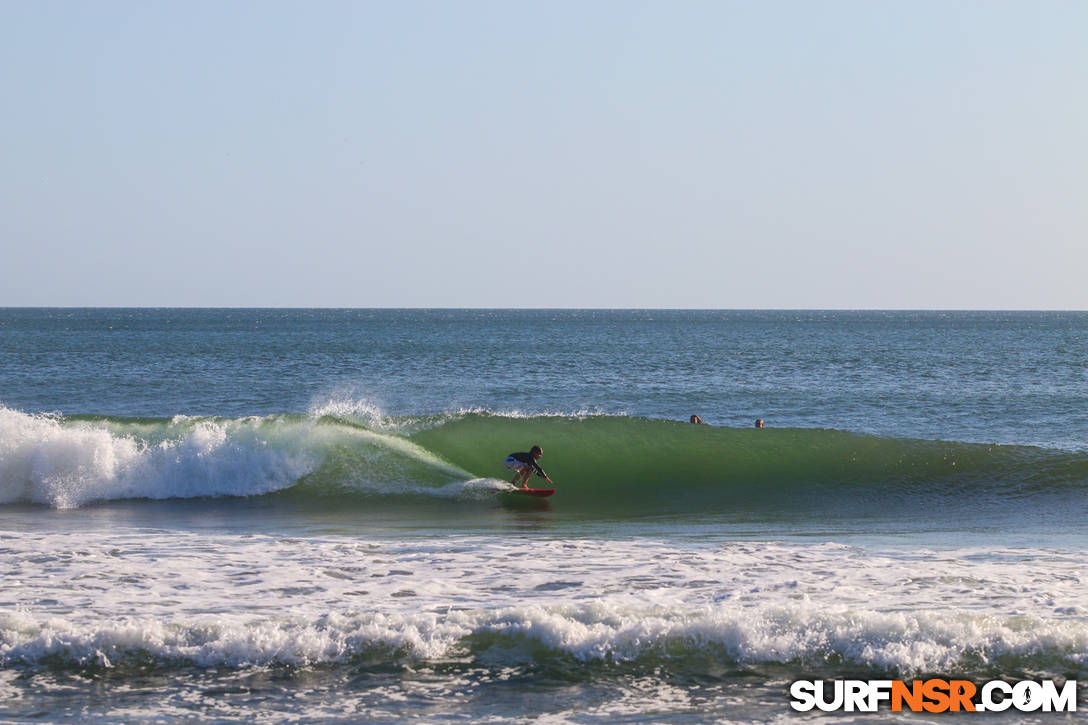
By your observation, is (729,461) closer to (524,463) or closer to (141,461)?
(524,463)

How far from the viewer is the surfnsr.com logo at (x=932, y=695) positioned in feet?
23.9

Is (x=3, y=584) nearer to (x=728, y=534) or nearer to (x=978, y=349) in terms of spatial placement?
(x=728, y=534)

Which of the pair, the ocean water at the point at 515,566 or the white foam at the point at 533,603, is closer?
the ocean water at the point at 515,566

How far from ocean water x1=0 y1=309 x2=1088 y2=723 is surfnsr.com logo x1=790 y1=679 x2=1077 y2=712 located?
158 millimetres

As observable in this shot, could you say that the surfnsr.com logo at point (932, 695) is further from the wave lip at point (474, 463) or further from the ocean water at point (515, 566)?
the wave lip at point (474, 463)

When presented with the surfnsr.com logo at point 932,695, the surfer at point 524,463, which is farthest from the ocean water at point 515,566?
the surfer at point 524,463

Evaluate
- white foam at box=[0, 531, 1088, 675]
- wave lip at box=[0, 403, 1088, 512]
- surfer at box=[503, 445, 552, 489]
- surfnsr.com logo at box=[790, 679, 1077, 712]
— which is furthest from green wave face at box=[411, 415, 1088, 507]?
surfnsr.com logo at box=[790, 679, 1077, 712]

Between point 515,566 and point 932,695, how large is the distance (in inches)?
195

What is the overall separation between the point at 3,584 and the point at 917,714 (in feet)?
28.6

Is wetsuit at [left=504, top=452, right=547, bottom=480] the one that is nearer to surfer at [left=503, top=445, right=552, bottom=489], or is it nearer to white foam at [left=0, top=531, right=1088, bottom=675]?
surfer at [left=503, top=445, right=552, bottom=489]

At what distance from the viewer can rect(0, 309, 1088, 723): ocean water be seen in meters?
7.71

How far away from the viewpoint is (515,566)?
11.2 m

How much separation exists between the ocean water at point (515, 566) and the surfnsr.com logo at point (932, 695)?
0.16 m

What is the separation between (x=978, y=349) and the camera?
81.3 metres
